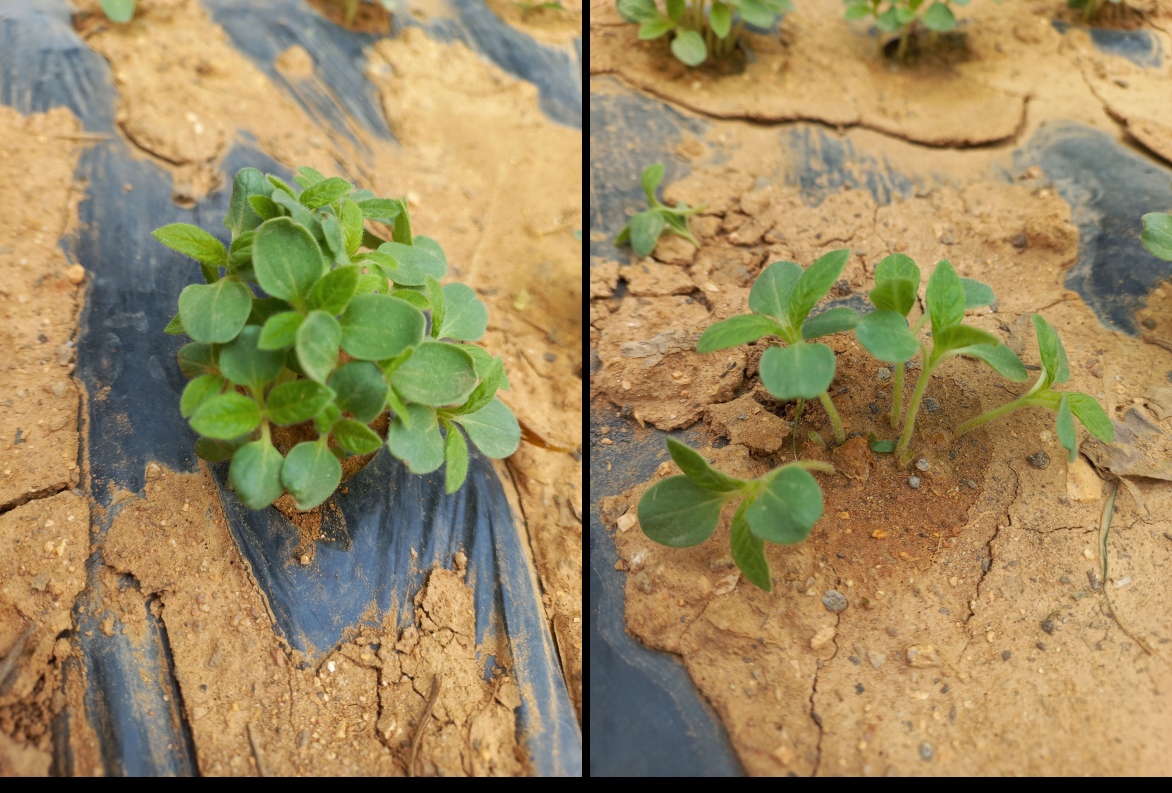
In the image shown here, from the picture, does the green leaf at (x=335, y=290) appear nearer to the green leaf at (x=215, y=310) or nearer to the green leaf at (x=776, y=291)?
the green leaf at (x=215, y=310)

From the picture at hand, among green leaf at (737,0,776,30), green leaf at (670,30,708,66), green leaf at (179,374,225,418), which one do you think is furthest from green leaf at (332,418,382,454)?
green leaf at (737,0,776,30)

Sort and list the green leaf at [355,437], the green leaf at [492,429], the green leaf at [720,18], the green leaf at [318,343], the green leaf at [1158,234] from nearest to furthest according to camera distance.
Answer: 1. the green leaf at [318,343]
2. the green leaf at [355,437]
3. the green leaf at [492,429]
4. the green leaf at [1158,234]
5. the green leaf at [720,18]

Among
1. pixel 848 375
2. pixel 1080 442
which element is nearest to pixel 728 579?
pixel 848 375

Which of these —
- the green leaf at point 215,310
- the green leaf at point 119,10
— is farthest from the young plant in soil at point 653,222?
the green leaf at point 119,10

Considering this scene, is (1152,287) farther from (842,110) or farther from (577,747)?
(577,747)

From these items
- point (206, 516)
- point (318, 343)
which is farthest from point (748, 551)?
point (206, 516)
